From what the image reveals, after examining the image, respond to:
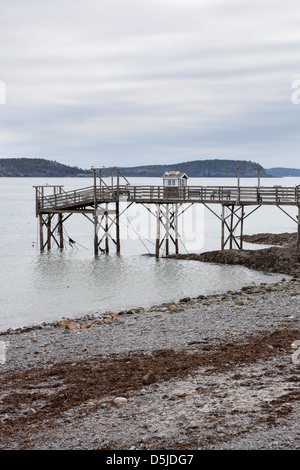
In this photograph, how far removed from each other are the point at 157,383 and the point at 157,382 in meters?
0.05

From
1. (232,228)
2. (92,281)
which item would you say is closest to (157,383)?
(92,281)

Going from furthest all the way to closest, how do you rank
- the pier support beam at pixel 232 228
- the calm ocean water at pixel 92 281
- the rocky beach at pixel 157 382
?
the pier support beam at pixel 232 228 → the calm ocean water at pixel 92 281 → the rocky beach at pixel 157 382

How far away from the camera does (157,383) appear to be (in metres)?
10.1

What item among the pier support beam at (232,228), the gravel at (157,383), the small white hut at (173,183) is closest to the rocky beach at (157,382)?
the gravel at (157,383)

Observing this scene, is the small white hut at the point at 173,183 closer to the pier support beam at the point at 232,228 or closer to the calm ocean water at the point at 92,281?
the pier support beam at the point at 232,228

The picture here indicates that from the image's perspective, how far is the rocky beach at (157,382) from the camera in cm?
778

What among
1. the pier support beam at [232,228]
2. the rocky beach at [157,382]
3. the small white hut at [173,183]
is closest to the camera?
the rocky beach at [157,382]

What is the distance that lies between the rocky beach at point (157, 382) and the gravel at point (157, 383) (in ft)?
0.06

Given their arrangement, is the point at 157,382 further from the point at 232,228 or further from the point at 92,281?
the point at 232,228

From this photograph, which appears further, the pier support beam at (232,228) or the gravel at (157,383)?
the pier support beam at (232,228)

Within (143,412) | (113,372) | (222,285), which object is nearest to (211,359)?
(113,372)

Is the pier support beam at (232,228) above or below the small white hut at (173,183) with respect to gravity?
below
